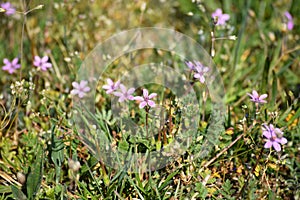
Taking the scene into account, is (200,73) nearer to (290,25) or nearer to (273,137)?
(273,137)

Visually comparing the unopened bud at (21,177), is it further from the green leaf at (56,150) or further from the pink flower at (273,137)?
the pink flower at (273,137)

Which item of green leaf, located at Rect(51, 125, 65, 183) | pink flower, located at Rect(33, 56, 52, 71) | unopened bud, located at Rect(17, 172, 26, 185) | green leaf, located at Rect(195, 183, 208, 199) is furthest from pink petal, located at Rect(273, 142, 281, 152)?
pink flower, located at Rect(33, 56, 52, 71)

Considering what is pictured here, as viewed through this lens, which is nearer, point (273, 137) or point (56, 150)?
point (273, 137)

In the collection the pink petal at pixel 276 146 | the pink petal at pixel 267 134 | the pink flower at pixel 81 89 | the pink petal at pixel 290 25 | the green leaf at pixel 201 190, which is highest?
the pink petal at pixel 290 25

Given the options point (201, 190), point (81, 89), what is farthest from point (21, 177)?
point (201, 190)

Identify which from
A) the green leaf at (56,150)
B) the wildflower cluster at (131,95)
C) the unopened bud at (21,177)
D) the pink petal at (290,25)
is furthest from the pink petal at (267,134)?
the pink petal at (290,25)

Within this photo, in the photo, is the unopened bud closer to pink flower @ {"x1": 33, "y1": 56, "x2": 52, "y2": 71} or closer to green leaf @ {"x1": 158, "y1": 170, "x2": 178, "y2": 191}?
green leaf @ {"x1": 158, "y1": 170, "x2": 178, "y2": 191}

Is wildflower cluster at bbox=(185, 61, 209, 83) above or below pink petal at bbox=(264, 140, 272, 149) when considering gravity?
above

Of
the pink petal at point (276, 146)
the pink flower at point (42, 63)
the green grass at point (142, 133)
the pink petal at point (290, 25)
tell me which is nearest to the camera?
the pink petal at point (276, 146)

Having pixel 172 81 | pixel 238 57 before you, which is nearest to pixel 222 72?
pixel 238 57
